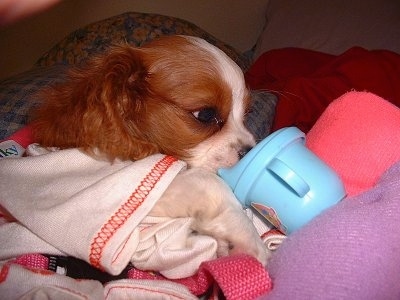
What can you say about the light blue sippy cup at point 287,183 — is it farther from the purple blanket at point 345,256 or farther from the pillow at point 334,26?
the pillow at point 334,26

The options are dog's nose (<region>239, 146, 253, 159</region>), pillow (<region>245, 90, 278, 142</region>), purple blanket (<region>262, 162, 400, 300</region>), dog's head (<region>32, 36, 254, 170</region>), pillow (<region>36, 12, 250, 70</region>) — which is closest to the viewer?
purple blanket (<region>262, 162, 400, 300</region>)

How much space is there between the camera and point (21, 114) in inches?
70.8

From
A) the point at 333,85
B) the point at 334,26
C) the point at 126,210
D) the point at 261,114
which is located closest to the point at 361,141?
the point at 126,210

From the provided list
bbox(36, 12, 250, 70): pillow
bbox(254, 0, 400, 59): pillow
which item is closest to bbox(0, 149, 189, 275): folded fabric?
bbox(36, 12, 250, 70): pillow

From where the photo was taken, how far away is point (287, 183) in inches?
36.5

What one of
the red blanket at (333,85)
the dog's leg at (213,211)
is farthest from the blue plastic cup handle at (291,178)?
the red blanket at (333,85)

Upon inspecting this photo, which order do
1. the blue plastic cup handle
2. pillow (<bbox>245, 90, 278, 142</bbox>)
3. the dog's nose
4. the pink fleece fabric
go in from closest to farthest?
the blue plastic cup handle, the pink fleece fabric, the dog's nose, pillow (<bbox>245, 90, 278, 142</bbox>)

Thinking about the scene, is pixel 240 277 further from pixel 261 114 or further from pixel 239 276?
pixel 261 114

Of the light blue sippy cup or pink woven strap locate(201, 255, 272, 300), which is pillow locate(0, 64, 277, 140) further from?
pink woven strap locate(201, 255, 272, 300)

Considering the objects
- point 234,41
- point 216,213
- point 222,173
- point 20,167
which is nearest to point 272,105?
point 222,173

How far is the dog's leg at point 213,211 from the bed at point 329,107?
0.24ft

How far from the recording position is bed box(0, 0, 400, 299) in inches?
32.0

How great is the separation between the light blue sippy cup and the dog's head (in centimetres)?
26

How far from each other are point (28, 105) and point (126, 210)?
1.04 metres
